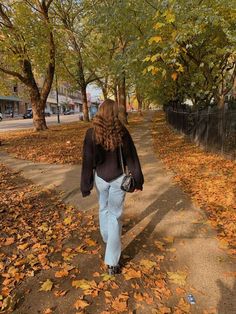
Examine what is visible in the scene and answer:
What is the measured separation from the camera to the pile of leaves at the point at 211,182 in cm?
506

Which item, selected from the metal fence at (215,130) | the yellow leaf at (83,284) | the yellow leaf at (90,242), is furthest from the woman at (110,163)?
the metal fence at (215,130)

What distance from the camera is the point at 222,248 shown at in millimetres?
4316

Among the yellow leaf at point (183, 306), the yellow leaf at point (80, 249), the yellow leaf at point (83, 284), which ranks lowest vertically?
the yellow leaf at point (183, 306)

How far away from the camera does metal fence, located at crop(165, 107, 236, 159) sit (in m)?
9.69

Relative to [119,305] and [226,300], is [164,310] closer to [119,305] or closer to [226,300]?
[119,305]

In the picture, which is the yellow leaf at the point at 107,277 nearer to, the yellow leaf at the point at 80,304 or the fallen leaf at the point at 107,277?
the fallen leaf at the point at 107,277

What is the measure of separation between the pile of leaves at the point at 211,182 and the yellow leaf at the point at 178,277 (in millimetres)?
874

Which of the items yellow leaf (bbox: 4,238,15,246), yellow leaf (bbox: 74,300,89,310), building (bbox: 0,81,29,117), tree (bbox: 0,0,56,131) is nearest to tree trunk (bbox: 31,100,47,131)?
tree (bbox: 0,0,56,131)

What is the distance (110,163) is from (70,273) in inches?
52.6

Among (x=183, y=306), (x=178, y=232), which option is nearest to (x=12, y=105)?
(x=178, y=232)

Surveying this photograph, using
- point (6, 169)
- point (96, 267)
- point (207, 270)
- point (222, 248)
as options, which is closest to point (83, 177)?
point (96, 267)

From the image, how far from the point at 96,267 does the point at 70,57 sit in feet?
78.5

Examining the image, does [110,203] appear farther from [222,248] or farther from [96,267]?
[222,248]

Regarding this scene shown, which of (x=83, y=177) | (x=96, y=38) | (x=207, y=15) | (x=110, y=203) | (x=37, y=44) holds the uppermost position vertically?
(x=96, y=38)
